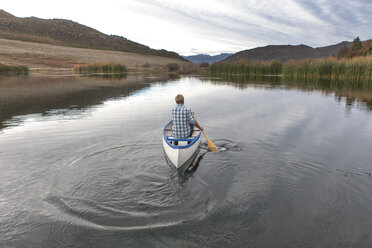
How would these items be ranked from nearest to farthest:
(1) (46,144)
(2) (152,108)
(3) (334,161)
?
(3) (334,161)
(1) (46,144)
(2) (152,108)

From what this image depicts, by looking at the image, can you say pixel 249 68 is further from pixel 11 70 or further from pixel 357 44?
pixel 11 70

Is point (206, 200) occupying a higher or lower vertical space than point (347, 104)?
lower

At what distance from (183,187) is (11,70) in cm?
5297

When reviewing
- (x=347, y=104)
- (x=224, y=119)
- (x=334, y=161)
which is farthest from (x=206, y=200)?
(x=347, y=104)

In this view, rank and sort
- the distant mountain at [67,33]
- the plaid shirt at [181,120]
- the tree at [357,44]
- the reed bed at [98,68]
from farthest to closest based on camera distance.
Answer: the distant mountain at [67,33] < the tree at [357,44] < the reed bed at [98,68] < the plaid shirt at [181,120]

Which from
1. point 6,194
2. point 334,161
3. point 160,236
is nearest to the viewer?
point 160,236

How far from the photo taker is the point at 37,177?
6.20m

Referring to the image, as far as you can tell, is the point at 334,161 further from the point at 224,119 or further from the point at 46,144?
the point at 46,144

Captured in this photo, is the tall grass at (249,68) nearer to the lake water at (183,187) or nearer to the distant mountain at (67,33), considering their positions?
the lake water at (183,187)

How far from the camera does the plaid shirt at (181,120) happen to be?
24.1ft

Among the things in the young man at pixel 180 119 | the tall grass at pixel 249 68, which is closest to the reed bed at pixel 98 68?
the tall grass at pixel 249 68

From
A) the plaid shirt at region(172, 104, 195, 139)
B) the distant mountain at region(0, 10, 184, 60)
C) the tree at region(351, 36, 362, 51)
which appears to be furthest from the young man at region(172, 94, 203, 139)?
the distant mountain at region(0, 10, 184, 60)

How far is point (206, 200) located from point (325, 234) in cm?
228

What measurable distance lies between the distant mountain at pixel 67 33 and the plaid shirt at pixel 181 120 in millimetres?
130058
